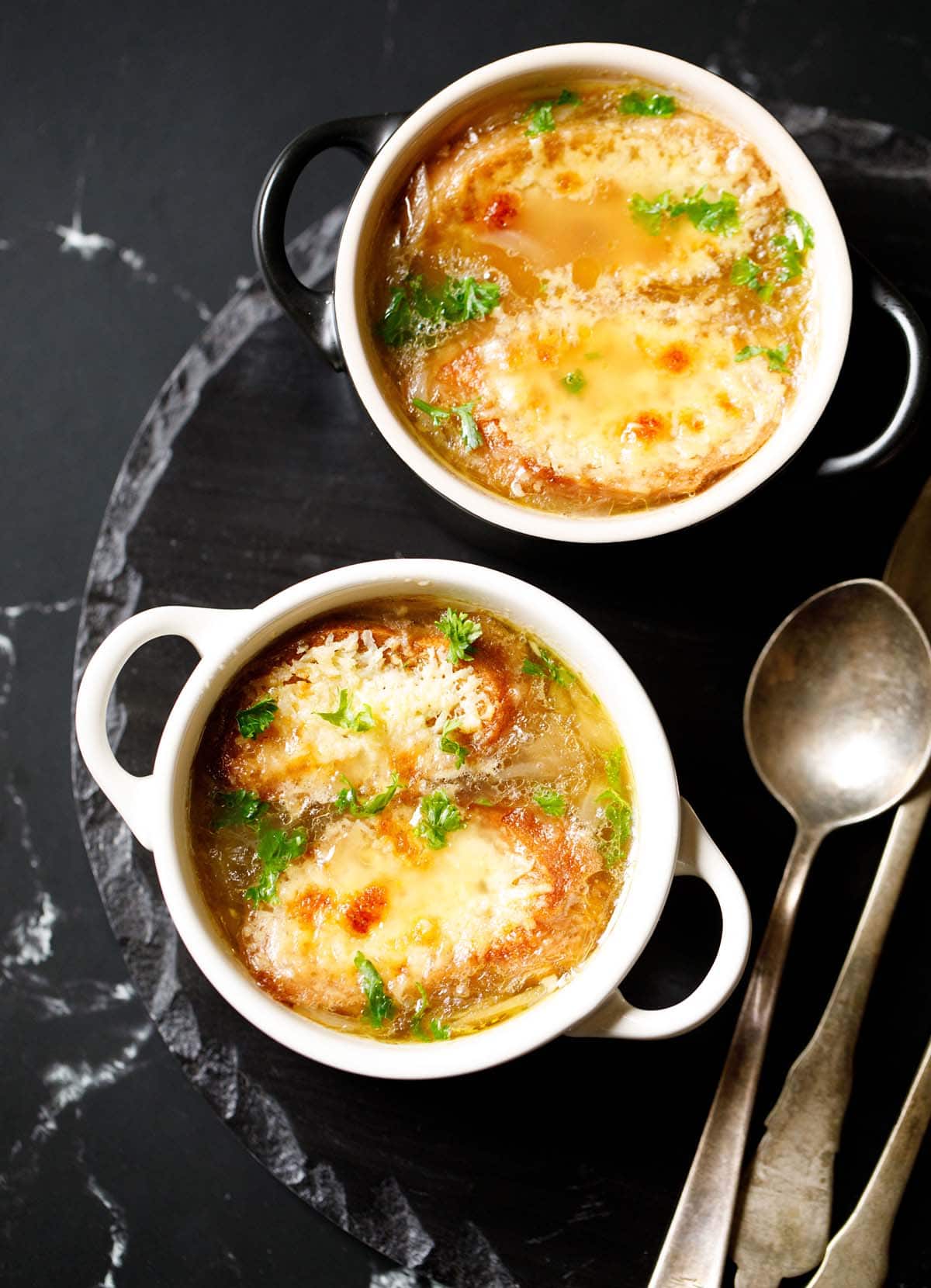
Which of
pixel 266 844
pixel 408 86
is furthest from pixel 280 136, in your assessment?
pixel 266 844

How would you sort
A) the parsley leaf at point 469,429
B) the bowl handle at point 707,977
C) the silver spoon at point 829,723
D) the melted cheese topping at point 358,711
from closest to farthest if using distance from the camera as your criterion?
the bowl handle at point 707,977
the melted cheese topping at point 358,711
the parsley leaf at point 469,429
the silver spoon at point 829,723

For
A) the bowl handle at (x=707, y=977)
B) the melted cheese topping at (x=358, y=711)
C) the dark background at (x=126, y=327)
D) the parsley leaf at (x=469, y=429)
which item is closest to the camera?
the bowl handle at (x=707, y=977)

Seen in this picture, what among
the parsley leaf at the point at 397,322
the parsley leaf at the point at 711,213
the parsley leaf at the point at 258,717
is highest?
the parsley leaf at the point at 711,213

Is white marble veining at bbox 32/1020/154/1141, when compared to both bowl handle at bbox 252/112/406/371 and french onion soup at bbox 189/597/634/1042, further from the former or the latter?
bowl handle at bbox 252/112/406/371

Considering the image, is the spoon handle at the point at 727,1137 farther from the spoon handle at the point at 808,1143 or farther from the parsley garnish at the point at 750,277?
the parsley garnish at the point at 750,277

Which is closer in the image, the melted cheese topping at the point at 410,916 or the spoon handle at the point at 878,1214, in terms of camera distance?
the melted cheese topping at the point at 410,916

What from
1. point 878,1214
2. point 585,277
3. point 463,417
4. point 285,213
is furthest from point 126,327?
point 878,1214

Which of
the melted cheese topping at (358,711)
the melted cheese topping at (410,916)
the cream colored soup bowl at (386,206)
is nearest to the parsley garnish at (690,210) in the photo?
the cream colored soup bowl at (386,206)

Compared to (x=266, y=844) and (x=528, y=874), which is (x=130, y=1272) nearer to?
(x=266, y=844)

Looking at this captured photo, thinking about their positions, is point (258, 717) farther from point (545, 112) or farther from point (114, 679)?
point (545, 112)

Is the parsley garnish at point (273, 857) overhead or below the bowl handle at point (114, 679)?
below
